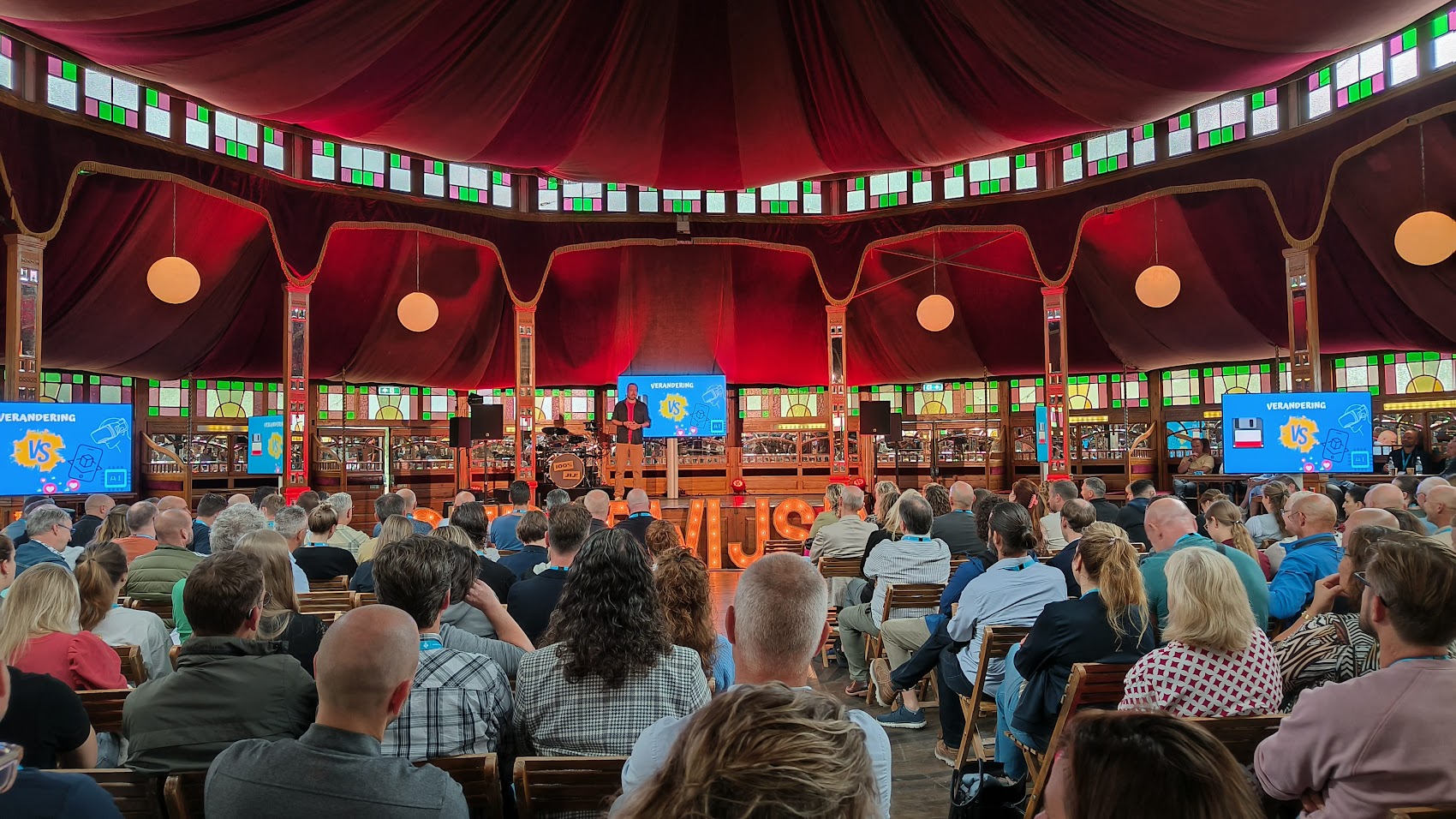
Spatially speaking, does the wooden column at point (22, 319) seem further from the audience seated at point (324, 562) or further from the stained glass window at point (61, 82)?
the audience seated at point (324, 562)

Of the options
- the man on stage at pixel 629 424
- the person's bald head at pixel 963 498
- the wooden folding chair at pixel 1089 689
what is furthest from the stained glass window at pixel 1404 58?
the man on stage at pixel 629 424

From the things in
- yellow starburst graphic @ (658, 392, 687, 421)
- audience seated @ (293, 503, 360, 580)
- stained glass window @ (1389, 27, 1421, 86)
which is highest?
stained glass window @ (1389, 27, 1421, 86)

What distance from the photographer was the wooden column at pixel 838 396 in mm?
12992

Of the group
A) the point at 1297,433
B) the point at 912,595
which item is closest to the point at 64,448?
the point at 912,595

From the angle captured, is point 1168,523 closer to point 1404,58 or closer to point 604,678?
point 604,678

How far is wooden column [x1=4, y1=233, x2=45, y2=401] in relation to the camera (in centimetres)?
771

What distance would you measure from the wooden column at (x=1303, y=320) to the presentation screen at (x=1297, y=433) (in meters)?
0.92

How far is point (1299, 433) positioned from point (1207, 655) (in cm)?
700

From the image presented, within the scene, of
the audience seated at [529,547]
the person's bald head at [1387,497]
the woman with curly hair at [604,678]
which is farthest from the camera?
the person's bald head at [1387,497]

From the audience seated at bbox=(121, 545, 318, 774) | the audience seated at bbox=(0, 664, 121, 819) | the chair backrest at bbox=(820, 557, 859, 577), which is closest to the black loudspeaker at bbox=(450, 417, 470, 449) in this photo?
the chair backrest at bbox=(820, 557, 859, 577)

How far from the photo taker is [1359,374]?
1133 centimetres

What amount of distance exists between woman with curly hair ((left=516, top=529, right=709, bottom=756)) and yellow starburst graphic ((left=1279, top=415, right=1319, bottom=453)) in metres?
7.79

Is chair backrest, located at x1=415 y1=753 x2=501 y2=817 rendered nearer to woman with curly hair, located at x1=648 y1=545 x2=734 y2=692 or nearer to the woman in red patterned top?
woman with curly hair, located at x1=648 y1=545 x2=734 y2=692

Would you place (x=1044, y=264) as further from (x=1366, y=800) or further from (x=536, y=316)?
(x=1366, y=800)
